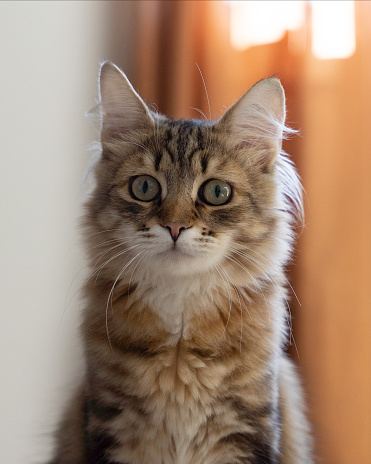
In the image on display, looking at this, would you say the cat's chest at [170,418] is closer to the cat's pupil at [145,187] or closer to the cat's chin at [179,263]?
the cat's chin at [179,263]

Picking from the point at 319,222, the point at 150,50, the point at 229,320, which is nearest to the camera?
the point at 229,320

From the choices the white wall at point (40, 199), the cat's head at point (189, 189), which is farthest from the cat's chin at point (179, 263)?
the white wall at point (40, 199)

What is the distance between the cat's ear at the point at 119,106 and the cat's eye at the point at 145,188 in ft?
0.56

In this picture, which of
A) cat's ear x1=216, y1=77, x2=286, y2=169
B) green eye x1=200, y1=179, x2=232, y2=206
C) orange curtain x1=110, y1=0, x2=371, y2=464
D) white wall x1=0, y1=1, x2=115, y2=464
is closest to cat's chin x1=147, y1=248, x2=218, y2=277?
green eye x1=200, y1=179, x2=232, y2=206

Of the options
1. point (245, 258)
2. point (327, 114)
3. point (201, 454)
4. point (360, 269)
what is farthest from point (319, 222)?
point (201, 454)

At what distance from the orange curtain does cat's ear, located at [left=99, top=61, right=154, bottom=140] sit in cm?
65

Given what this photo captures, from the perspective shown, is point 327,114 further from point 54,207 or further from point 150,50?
point 54,207

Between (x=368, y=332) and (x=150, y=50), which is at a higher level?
(x=150, y=50)

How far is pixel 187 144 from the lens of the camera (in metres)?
1.26

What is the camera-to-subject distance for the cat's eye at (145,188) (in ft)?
3.96

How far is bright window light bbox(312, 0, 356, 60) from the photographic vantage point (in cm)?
174

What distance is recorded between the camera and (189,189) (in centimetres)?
117

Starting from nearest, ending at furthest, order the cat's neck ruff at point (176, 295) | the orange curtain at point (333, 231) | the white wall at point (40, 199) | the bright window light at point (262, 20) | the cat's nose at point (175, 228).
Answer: the cat's nose at point (175, 228) < the cat's neck ruff at point (176, 295) < the white wall at point (40, 199) < the orange curtain at point (333, 231) < the bright window light at point (262, 20)

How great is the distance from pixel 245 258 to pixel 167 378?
32 cm
